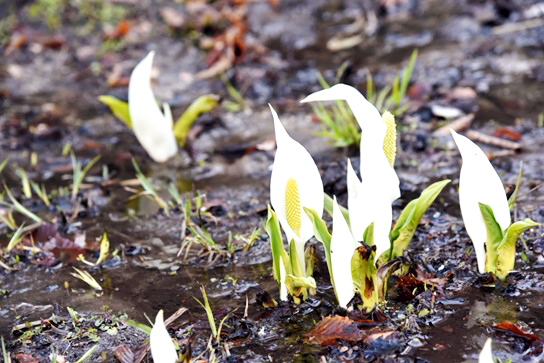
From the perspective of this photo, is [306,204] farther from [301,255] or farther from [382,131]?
[382,131]

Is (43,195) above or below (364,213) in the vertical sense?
below

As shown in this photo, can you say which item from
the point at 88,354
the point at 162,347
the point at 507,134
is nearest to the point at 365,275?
the point at 162,347

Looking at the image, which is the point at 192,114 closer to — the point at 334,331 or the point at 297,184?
the point at 297,184

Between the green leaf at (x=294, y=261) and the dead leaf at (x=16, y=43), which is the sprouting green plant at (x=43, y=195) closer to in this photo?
the green leaf at (x=294, y=261)

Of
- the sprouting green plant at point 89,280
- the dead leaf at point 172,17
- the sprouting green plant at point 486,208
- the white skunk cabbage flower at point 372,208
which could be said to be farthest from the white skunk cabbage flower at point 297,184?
the dead leaf at point 172,17

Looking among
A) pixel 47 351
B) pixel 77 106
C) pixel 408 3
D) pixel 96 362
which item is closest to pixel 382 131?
pixel 96 362

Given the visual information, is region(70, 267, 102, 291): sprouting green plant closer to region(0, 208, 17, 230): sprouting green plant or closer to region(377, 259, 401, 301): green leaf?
region(0, 208, 17, 230): sprouting green plant
